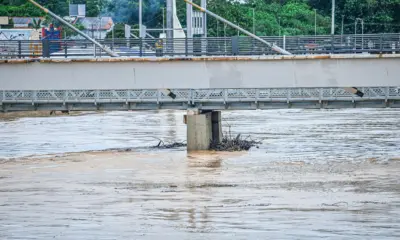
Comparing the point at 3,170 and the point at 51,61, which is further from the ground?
the point at 51,61

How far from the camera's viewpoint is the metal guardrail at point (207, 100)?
2012 inches

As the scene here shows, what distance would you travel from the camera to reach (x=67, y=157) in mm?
49969

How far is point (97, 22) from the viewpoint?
11312 cm

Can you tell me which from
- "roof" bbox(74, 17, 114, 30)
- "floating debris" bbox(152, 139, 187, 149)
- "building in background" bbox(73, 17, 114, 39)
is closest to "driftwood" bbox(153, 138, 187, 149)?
"floating debris" bbox(152, 139, 187, 149)

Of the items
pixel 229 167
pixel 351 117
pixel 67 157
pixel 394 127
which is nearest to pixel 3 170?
pixel 67 157

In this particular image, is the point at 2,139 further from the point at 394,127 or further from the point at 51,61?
the point at 394,127

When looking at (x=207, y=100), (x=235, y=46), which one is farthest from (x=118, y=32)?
(x=235, y=46)

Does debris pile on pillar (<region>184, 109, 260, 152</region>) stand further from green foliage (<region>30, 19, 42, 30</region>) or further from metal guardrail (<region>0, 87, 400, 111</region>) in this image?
green foliage (<region>30, 19, 42, 30</region>)

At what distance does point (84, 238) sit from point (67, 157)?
70.5 feet

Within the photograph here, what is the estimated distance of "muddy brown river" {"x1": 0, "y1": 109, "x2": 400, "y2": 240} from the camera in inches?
1187

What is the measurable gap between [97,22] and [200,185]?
7522cm

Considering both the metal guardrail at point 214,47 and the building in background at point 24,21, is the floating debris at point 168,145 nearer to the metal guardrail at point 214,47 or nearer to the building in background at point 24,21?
the metal guardrail at point 214,47

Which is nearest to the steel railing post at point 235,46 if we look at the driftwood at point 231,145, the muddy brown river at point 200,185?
the driftwood at point 231,145

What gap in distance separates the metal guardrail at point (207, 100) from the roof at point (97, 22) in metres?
57.0
